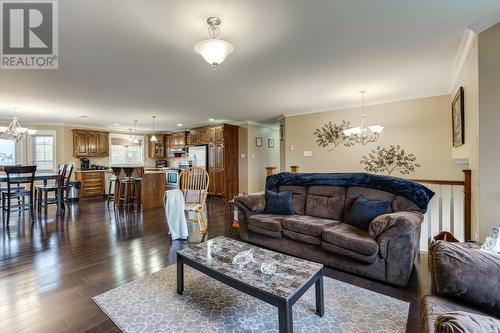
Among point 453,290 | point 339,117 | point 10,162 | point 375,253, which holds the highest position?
point 339,117

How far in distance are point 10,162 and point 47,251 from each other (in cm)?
589

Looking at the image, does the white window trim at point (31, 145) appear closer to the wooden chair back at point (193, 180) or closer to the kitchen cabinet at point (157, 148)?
the kitchen cabinet at point (157, 148)

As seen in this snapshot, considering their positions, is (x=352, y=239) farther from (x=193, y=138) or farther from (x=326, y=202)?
(x=193, y=138)

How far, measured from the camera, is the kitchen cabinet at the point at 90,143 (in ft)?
24.9

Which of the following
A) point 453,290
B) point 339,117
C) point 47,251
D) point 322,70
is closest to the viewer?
point 453,290

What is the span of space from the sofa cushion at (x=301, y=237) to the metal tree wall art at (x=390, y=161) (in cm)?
317

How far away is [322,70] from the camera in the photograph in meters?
3.37

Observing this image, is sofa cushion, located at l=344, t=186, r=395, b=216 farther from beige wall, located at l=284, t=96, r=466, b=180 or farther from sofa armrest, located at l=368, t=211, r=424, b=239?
beige wall, located at l=284, t=96, r=466, b=180

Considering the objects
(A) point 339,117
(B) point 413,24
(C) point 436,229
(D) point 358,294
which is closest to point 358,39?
(B) point 413,24

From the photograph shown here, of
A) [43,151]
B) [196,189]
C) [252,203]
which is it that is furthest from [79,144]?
[252,203]

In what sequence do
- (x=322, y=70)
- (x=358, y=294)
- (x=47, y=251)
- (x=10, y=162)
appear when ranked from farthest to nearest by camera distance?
(x=10, y=162) < (x=322, y=70) < (x=47, y=251) < (x=358, y=294)

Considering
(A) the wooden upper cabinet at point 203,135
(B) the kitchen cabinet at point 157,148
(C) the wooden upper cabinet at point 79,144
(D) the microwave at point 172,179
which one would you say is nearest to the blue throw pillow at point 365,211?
(D) the microwave at point 172,179

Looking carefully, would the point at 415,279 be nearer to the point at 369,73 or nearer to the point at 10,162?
the point at 369,73

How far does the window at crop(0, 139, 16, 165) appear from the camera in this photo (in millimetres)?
6914
